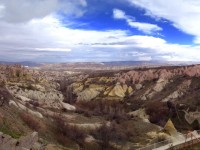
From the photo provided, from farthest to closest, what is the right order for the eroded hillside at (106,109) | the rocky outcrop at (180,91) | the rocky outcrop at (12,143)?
1. the rocky outcrop at (180,91)
2. the eroded hillside at (106,109)
3. the rocky outcrop at (12,143)

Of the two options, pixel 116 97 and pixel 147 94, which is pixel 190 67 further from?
pixel 116 97

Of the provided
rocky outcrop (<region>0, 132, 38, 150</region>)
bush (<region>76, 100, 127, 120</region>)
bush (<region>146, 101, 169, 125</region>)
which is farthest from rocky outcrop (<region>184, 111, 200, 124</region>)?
rocky outcrop (<region>0, 132, 38, 150</region>)

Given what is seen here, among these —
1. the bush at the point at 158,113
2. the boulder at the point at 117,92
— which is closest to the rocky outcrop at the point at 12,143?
the bush at the point at 158,113

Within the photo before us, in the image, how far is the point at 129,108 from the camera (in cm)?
9962

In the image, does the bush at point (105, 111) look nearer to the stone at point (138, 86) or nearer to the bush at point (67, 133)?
the bush at point (67, 133)

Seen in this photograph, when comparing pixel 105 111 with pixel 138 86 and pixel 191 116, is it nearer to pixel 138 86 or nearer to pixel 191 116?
pixel 191 116

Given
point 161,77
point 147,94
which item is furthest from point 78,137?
point 161,77

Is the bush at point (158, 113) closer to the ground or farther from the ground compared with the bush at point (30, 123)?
closer to the ground

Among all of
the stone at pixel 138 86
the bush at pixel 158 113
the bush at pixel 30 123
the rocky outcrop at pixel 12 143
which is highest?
the rocky outcrop at pixel 12 143

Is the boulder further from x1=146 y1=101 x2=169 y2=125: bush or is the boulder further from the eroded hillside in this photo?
x1=146 y1=101 x2=169 y2=125: bush

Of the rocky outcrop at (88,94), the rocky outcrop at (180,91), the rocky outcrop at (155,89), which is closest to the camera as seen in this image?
the rocky outcrop at (180,91)

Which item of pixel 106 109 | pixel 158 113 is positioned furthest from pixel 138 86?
pixel 158 113

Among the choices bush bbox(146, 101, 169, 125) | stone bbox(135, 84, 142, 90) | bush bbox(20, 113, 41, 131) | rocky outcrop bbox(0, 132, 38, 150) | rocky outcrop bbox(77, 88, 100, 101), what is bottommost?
rocky outcrop bbox(77, 88, 100, 101)

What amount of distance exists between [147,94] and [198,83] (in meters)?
18.4
